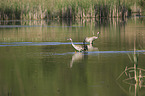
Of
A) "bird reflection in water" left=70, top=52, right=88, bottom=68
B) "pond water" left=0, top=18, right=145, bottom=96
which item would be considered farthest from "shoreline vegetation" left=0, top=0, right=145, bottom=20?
"bird reflection in water" left=70, top=52, right=88, bottom=68

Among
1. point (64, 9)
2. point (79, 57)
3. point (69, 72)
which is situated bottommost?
point (69, 72)

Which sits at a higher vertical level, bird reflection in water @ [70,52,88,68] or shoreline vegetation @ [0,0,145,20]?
shoreline vegetation @ [0,0,145,20]

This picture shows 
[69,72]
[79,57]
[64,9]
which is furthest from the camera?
[64,9]

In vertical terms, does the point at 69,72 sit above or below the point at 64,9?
below

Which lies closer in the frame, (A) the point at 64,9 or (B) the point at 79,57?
(B) the point at 79,57

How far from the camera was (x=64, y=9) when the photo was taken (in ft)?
123

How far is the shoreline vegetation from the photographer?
36062 mm

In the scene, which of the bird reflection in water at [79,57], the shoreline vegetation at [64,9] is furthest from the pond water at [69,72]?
the shoreline vegetation at [64,9]

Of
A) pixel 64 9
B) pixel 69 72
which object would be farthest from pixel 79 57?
pixel 64 9

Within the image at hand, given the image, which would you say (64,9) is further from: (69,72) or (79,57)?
(69,72)

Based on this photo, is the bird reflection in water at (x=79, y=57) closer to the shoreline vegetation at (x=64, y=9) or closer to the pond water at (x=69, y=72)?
the pond water at (x=69, y=72)

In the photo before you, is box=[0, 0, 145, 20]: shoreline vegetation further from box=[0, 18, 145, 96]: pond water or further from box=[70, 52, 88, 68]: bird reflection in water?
box=[70, 52, 88, 68]: bird reflection in water

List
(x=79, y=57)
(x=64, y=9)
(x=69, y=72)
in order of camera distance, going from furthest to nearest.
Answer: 1. (x=64, y=9)
2. (x=79, y=57)
3. (x=69, y=72)

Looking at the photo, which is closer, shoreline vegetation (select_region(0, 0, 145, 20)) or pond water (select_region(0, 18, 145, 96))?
pond water (select_region(0, 18, 145, 96))
